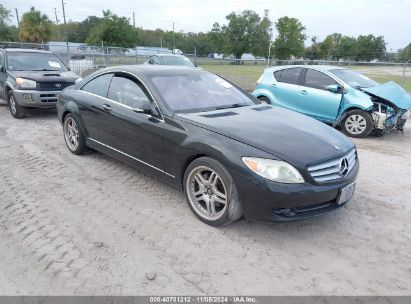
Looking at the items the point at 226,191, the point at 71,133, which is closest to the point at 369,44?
the point at 71,133

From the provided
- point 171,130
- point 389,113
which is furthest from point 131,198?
point 389,113

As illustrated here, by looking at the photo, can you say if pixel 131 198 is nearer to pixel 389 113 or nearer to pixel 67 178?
pixel 67 178

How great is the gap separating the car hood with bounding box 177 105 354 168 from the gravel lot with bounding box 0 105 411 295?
0.82 meters

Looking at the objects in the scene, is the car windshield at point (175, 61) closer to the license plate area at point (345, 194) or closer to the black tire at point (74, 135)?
the black tire at point (74, 135)

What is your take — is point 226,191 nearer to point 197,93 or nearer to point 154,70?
point 197,93

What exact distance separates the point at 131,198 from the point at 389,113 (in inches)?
238

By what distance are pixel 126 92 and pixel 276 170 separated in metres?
2.42

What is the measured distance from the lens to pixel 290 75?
9.06 metres

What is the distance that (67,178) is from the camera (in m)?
5.03

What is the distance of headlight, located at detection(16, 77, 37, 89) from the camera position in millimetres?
8703

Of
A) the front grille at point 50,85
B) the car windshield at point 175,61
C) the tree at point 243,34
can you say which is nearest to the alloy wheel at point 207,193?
the front grille at point 50,85

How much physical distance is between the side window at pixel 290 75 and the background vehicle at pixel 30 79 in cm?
533

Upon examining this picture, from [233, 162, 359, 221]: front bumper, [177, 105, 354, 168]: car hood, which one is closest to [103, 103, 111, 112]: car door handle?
[177, 105, 354, 168]: car hood

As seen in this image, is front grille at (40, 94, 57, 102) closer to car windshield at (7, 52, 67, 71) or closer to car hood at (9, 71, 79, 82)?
car hood at (9, 71, 79, 82)
